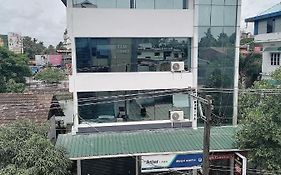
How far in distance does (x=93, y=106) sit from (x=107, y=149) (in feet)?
8.26

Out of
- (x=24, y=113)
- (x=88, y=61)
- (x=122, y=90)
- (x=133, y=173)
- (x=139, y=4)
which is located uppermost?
(x=139, y=4)

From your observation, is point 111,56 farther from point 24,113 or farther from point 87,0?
point 24,113

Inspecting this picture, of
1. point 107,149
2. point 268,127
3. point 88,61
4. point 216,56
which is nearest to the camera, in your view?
point 268,127

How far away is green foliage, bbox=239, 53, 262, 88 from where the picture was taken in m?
35.4

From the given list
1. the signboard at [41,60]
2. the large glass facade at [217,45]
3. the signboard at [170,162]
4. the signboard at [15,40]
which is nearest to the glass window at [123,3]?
the large glass facade at [217,45]

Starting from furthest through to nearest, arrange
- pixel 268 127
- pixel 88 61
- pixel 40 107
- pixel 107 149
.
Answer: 1. pixel 40 107
2. pixel 88 61
3. pixel 107 149
4. pixel 268 127

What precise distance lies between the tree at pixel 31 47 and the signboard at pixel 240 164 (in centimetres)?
8827

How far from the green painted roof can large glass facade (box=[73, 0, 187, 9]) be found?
6300mm

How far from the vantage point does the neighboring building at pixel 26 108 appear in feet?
53.6

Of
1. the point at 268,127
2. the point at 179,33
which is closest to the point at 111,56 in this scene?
the point at 179,33

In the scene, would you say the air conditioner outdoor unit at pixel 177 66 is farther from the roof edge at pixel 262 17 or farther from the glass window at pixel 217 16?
the roof edge at pixel 262 17

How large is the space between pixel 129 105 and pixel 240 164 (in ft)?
19.9

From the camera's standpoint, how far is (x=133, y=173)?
1667 centimetres

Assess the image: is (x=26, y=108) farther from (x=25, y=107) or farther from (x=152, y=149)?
(x=152, y=149)
